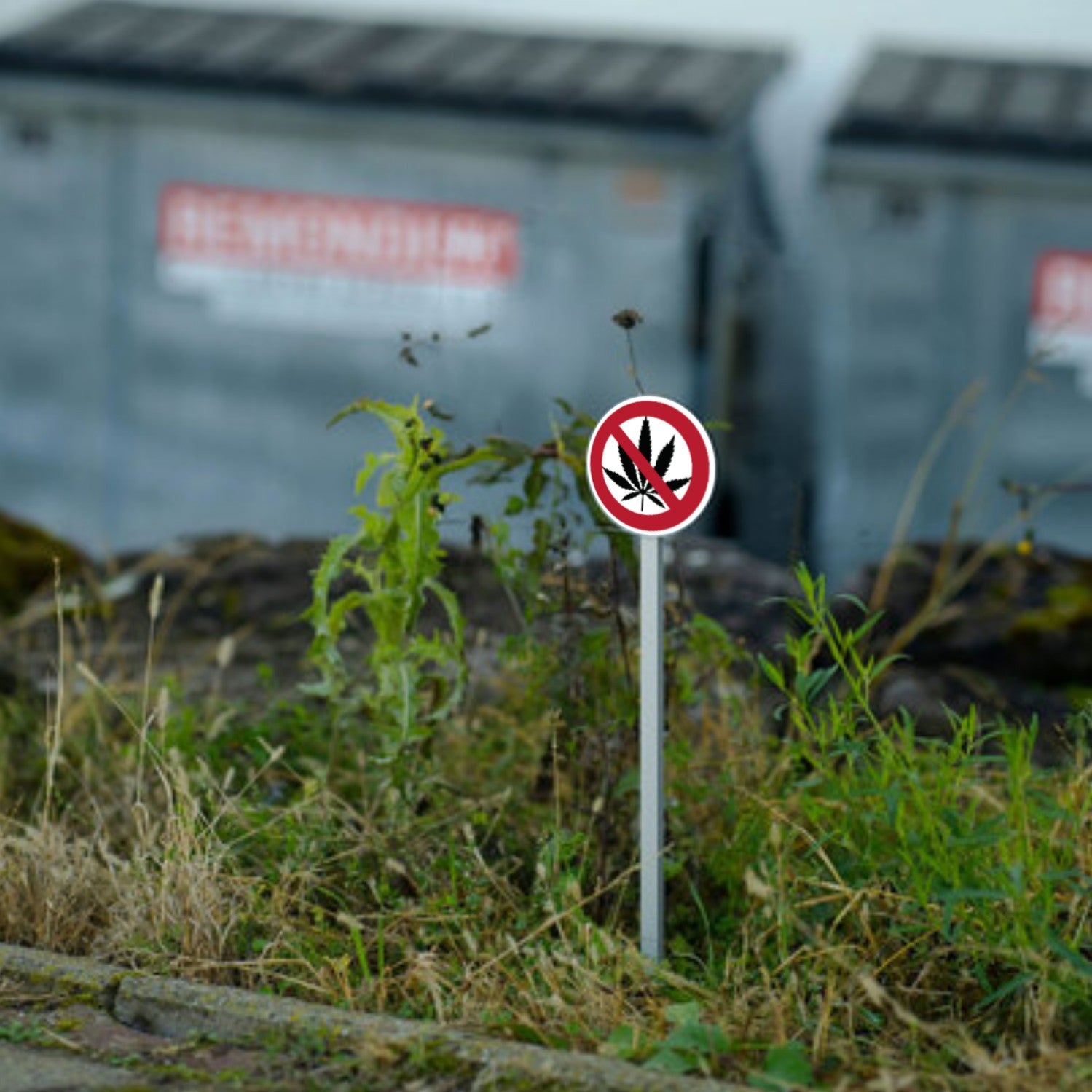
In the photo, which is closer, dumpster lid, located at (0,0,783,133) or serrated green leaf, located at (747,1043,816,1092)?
serrated green leaf, located at (747,1043,816,1092)

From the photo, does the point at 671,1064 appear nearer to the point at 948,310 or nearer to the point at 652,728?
the point at 652,728

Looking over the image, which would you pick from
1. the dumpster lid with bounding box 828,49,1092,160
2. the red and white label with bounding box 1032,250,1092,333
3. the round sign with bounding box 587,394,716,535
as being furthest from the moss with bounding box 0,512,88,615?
the round sign with bounding box 587,394,716,535

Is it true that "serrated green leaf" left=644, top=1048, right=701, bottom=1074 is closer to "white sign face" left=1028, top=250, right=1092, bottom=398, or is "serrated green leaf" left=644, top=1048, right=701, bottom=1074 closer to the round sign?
the round sign

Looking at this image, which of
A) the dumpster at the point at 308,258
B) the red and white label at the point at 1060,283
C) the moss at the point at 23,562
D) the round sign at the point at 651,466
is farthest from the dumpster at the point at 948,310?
the round sign at the point at 651,466

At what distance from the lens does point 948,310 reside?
26.9ft

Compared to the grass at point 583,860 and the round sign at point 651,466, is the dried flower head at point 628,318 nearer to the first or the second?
the round sign at point 651,466

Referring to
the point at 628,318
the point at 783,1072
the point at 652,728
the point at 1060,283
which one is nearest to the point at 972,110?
the point at 1060,283

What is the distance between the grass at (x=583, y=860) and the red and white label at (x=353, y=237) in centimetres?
365

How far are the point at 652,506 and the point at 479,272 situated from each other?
4767 mm

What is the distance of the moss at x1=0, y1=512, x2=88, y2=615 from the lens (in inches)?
293

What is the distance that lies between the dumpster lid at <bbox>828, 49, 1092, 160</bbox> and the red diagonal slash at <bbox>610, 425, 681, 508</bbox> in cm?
465

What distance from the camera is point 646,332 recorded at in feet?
27.4

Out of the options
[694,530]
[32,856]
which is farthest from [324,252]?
[32,856]

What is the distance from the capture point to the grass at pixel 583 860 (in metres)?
3.56
